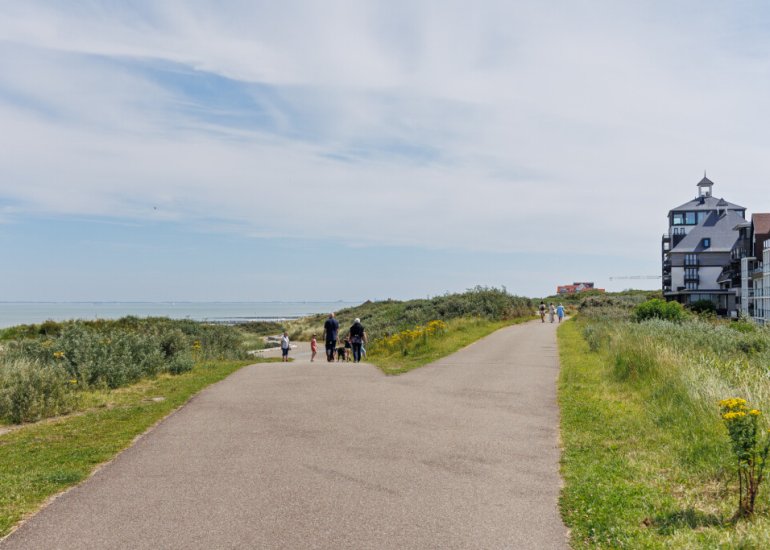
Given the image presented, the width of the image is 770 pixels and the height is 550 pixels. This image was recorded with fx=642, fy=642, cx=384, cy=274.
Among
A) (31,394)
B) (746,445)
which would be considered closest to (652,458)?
(746,445)

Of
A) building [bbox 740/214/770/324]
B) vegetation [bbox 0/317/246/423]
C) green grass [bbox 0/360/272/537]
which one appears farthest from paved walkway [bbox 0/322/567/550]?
building [bbox 740/214/770/324]

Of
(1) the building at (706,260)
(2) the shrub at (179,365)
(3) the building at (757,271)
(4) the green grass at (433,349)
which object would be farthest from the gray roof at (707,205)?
(2) the shrub at (179,365)

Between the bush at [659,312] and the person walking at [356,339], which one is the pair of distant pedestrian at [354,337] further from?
the bush at [659,312]

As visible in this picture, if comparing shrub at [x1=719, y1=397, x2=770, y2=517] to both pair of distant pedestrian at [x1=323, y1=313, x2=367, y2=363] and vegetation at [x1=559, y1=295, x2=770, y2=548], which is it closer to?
vegetation at [x1=559, y1=295, x2=770, y2=548]

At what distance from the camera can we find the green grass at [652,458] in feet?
Result: 17.2

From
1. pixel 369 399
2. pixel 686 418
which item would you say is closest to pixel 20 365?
pixel 369 399

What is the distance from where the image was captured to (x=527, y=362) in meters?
18.0

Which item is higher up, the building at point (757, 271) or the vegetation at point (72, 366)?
the building at point (757, 271)

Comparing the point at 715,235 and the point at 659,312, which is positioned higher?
the point at 715,235

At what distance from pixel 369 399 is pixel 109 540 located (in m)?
7.01

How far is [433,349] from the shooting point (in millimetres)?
21672

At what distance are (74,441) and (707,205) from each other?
93.4 meters

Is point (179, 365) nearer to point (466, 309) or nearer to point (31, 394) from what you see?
point (31, 394)

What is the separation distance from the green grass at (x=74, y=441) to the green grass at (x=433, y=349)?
225 inches
